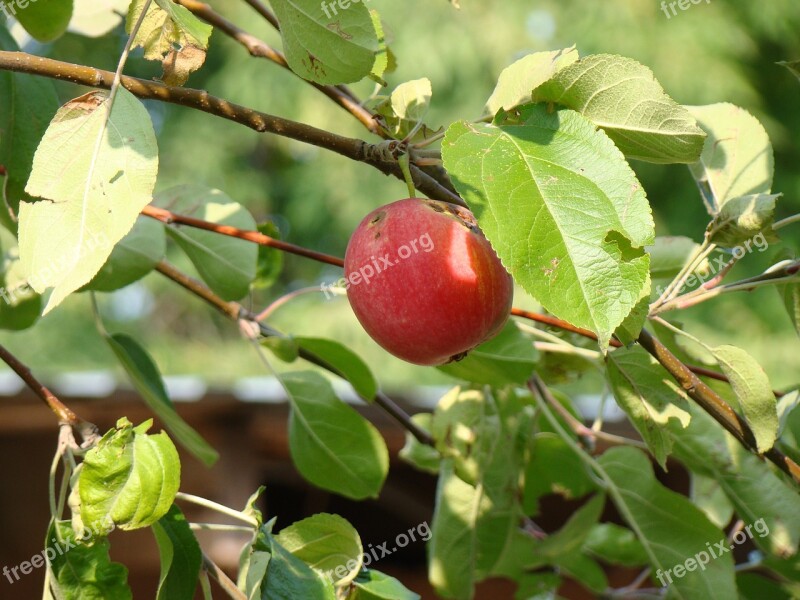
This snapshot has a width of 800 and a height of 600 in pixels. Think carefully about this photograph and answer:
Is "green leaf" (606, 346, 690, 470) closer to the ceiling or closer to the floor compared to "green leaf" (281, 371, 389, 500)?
closer to the ceiling

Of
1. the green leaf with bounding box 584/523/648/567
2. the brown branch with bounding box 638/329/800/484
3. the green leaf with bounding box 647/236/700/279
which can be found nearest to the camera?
the brown branch with bounding box 638/329/800/484

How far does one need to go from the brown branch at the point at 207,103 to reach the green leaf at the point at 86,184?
1cm

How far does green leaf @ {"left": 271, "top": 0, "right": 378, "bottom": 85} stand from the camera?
0.53 m

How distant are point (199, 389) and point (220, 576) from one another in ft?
4.45

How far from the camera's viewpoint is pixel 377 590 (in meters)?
0.62

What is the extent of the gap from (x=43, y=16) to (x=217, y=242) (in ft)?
0.83

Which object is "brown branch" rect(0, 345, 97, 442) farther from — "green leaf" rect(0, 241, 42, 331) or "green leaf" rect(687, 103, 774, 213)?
"green leaf" rect(687, 103, 774, 213)

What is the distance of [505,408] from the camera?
3.02ft

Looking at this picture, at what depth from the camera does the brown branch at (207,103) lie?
531 mm

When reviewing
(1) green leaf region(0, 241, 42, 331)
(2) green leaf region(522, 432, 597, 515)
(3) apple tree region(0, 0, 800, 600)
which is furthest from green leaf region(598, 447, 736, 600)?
(1) green leaf region(0, 241, 42, 331)

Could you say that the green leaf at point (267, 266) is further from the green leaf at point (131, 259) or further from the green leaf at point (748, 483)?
the green leaf at point (748, 483)

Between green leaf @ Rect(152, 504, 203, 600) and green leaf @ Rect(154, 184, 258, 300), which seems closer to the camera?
green leaf @ Rect(152, 504, 203, 600)

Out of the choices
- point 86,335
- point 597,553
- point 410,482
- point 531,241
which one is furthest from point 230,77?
point 531,241

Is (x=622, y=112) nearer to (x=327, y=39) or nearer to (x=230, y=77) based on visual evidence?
(x=327, y=39)
